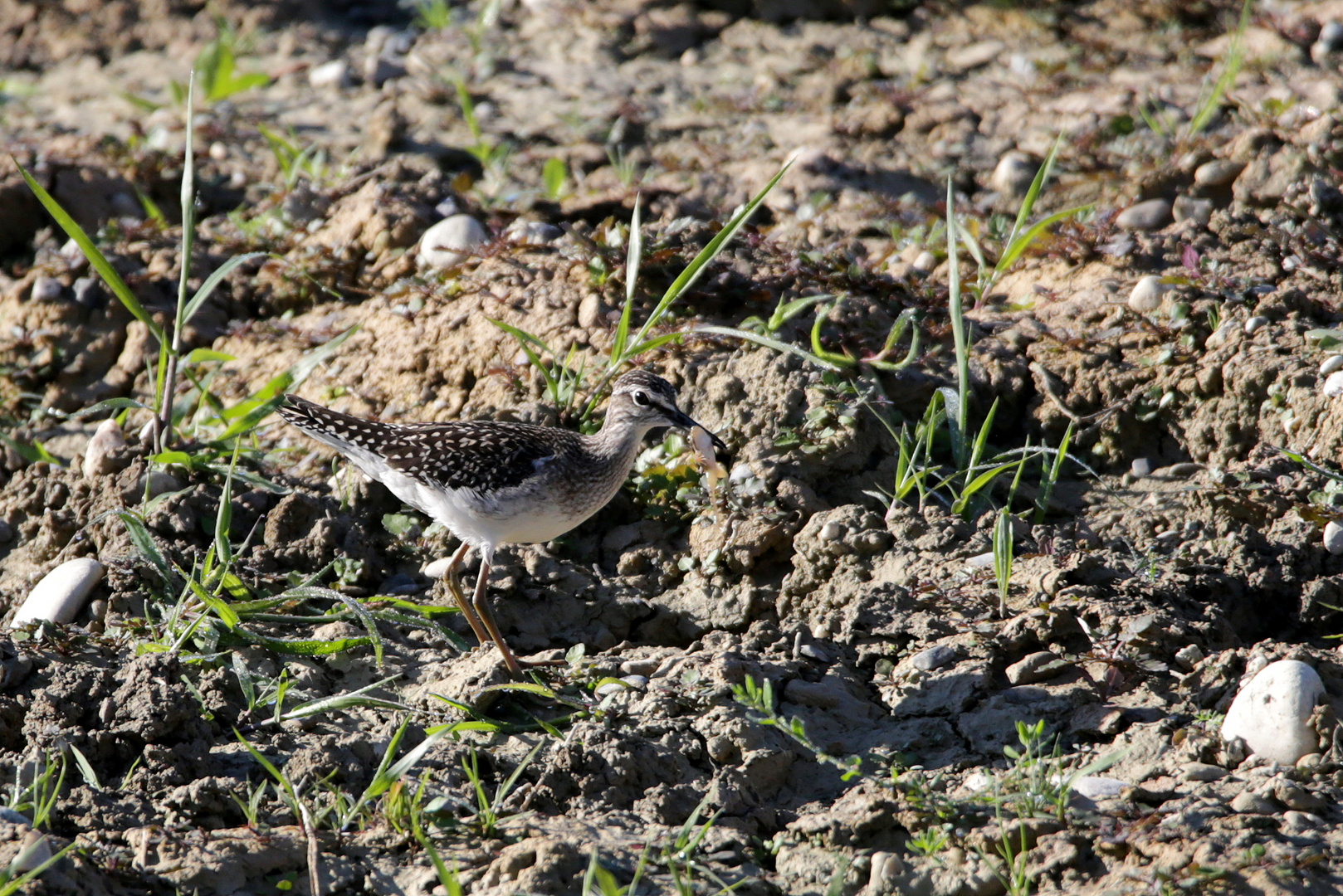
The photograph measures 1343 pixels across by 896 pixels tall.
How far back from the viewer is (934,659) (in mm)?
5449

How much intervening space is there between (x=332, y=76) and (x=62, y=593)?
231 inches

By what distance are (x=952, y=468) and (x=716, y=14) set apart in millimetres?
5910

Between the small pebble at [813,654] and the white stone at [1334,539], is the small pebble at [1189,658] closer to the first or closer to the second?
the white stone at [1334,539]

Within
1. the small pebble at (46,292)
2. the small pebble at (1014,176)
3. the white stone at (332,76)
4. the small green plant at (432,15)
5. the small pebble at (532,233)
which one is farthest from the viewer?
the small green plant at (432,15)

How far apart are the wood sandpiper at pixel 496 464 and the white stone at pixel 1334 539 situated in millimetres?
2758

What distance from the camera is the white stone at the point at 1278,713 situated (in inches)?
183

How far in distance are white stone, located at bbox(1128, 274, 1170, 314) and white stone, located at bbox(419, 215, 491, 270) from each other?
3753 mm

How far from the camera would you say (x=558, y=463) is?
5996 millimetres

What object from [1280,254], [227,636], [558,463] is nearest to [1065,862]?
[558,463]

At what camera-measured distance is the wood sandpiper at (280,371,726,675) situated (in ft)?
19.3

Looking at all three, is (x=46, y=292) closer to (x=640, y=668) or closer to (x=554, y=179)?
(x=554, y=179)

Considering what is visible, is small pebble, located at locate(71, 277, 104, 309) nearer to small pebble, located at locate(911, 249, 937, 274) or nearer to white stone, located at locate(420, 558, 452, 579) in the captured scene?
white stone, located at locate(420, 558, 452, 579)

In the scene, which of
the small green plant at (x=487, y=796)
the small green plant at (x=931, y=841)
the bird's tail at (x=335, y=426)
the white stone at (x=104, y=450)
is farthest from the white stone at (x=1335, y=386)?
the white stone at (x=104, y=450)

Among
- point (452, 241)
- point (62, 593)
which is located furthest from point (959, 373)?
point (62, 593)
